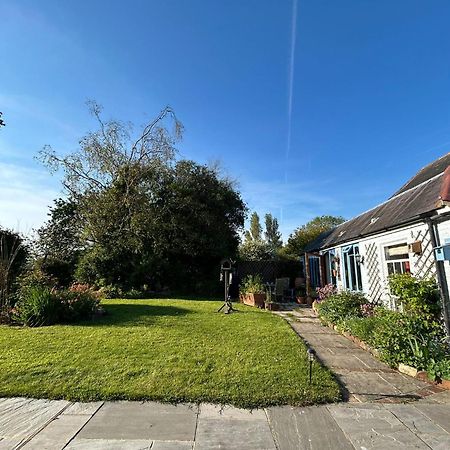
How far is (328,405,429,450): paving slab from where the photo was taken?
294 centimetres

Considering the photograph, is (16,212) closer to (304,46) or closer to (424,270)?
(304,46)

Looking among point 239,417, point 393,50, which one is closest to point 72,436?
point 239,417

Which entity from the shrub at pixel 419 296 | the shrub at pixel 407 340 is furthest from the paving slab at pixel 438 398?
the shrub at pixel 419 296

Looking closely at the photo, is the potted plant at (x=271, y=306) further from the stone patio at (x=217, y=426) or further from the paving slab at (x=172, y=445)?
the paving slab at (x=172, y=445)

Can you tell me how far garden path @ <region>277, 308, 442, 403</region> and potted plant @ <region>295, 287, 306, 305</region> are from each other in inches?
247

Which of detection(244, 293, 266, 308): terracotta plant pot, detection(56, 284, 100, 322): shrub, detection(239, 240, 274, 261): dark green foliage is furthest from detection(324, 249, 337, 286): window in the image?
detection(56, 284, 100, 322): shrub

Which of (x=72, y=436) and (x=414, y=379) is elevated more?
(x=414, y=379)

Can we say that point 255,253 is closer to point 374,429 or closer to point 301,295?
point 301,295

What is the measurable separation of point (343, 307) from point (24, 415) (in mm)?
7585

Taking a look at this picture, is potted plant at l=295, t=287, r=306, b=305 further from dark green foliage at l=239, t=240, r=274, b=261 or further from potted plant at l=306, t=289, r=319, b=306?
dark green foliage at l=239, t=240, r=274, b=261

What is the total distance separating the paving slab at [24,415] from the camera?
10.1 ft

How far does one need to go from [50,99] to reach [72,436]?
33.7 feet

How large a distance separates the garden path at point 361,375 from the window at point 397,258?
233 cm

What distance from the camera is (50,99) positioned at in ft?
33.0
